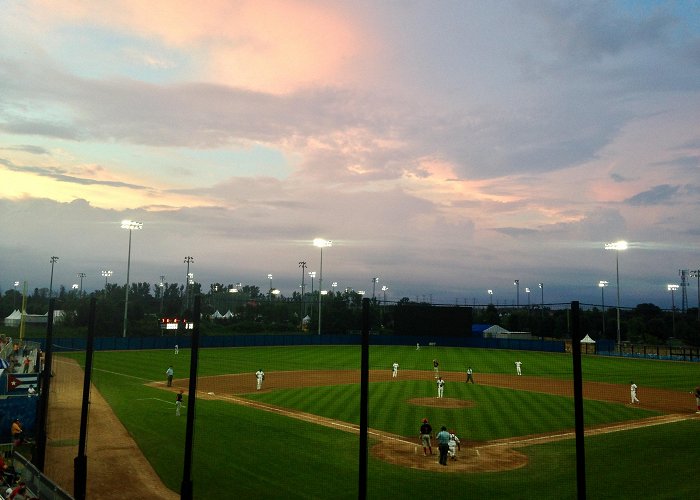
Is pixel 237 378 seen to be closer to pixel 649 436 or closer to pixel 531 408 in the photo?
pixel 531 408

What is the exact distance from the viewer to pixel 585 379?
49.9 metres

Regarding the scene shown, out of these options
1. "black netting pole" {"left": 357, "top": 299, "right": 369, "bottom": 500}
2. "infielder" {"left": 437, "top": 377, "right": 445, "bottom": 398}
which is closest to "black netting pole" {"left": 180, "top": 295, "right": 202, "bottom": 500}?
"black netting pole" {"left": 357, "top": 299, "right": 369, "bottom": 500}

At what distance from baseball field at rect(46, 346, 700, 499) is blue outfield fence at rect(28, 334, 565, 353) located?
66.2 feet

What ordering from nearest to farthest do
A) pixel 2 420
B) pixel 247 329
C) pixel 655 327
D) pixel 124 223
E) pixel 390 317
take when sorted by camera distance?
pixel 2 420 → pixel 124 223 → pixel 247 329 → pixel 655 327 → pixel 390 317

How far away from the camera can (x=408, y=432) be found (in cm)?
2620

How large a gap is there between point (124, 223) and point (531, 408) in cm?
6599

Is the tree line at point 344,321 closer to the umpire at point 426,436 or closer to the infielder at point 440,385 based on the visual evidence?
the infielder at point 440,385

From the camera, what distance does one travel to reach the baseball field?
1822 centimetres

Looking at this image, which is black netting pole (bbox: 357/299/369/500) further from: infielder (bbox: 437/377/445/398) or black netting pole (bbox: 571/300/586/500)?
infielder (bbox: 437/377/445/398)

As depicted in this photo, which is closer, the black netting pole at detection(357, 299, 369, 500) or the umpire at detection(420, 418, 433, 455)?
the black netting pole at detection(357, 299, 369, 500)

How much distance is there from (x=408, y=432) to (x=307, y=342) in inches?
2663

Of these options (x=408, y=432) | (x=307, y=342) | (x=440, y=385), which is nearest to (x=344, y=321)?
(x=307, y=342)

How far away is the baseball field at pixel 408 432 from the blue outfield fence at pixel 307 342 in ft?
66.2

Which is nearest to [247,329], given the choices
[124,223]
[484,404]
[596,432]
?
[124,223]
